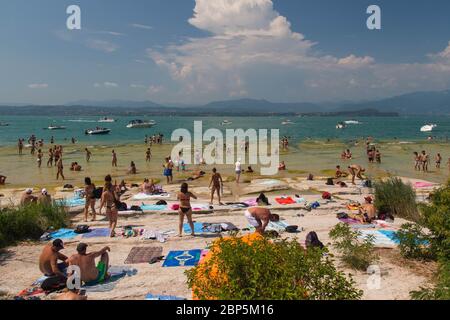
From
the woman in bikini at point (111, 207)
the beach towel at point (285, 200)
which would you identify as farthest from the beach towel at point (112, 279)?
the beach towel at point (285, 200)

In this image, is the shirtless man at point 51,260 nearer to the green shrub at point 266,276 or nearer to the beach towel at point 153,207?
the green shrub at point 266,276

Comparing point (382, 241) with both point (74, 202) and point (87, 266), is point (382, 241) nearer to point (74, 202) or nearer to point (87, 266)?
point (87, 266)

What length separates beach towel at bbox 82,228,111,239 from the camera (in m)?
10.5

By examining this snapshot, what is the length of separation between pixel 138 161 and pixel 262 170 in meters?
12.4

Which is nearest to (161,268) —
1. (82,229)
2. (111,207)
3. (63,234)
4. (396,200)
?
(111,207)

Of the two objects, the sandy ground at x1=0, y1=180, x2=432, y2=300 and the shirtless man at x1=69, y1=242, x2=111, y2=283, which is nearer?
the sandy ground at x1=0, y1=180, x2=432, y2=300

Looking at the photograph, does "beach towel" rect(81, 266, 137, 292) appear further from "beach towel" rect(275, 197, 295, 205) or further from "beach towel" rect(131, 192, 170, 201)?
"beach towel" rect(275, 197, 295, 205)

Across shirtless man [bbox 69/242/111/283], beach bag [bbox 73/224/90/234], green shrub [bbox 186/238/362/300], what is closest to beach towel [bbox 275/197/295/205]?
beach bag [bbox 73/224/90/234]

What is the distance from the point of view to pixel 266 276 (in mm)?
4570

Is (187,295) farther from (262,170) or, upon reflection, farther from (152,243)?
(262,170)

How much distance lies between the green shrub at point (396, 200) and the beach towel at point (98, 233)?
9171mm

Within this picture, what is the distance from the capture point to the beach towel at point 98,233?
10.5 metres

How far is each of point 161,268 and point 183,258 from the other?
2.29 feet

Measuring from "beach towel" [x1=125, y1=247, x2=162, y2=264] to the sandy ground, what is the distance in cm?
16
